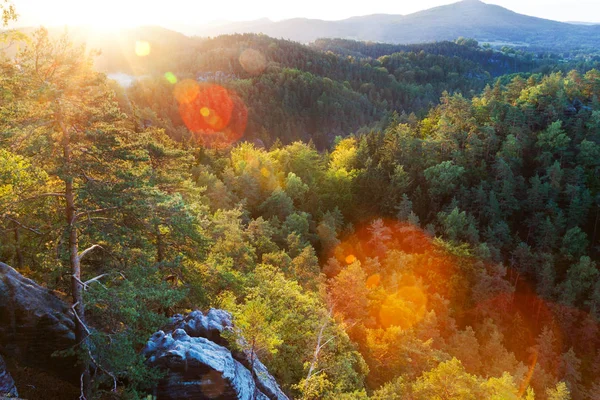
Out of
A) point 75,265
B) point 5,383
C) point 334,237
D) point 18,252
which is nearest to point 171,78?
point 334,237

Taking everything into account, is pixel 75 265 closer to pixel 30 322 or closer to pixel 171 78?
pixel 30 322

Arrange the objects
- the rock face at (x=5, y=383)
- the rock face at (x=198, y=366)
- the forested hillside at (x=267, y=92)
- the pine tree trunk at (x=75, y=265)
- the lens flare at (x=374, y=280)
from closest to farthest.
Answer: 1. the rock face at (x=5, y=383)
2. the pine tree trunk at (x=75, y=265)
3. the rock face at (x=198, y=366)
4. the lens flare at (x=374, y=280)
5. the forested hillside at (x=267, y=92)

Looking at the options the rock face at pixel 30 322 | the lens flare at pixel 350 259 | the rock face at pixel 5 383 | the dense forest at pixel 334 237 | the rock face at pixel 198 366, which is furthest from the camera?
the lens flare at pixel 350 259

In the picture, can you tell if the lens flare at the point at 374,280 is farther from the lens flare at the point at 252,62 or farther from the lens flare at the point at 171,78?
the lens flare at the point at 252,62

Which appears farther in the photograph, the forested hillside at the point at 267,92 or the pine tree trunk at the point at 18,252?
the forested hillside at the point at 267,92

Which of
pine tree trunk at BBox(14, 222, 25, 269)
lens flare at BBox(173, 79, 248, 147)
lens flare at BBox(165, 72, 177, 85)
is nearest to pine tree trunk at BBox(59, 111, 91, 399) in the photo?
pine tree trunk at BBox(14, 222, 25, 269)

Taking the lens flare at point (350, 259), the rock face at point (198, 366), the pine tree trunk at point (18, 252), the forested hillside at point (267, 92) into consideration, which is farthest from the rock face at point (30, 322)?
the forested hillside at point (267, 92)
